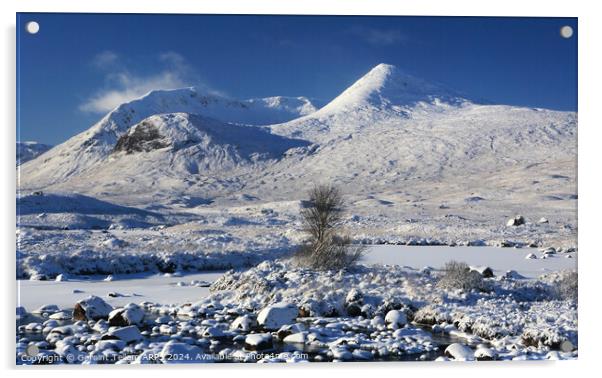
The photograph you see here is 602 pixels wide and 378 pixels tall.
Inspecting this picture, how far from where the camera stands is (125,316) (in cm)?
1149

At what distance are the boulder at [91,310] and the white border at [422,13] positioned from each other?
80.9 inches

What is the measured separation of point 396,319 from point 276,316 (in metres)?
2.40

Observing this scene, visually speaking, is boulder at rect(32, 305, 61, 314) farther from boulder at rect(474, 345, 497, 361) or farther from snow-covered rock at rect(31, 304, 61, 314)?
boulder at rect(474, 345, 497, 361)

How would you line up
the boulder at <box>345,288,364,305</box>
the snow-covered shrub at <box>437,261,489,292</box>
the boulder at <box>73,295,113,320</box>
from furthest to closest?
the snow-covered shrub at <box>437,261,489,292</box> → the boulder at <box>345,288,364,305</box> → the boulder at <box>73,295,113,320</box>

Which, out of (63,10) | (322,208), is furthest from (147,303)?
(63,10)

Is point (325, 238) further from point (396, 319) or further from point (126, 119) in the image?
point (126, 119)

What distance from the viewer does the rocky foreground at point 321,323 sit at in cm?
988

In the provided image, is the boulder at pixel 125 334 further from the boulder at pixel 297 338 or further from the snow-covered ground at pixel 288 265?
the boulder at pixel 297 338

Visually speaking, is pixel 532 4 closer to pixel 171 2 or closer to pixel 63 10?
pixel 171 2

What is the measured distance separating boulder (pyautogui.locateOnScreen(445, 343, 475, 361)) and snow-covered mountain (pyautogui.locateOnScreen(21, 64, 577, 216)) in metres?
37.0

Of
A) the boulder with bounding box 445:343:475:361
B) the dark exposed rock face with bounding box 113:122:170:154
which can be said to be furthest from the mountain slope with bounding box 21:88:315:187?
the boulder with bounding box 445:343:475:361

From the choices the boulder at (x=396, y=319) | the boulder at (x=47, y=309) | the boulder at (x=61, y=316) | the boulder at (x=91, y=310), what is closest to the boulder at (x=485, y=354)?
the boulder at (x=396, y=319)

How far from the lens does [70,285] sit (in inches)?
609

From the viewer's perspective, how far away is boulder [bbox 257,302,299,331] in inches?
449
